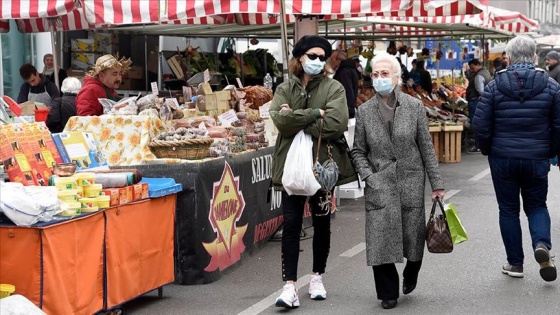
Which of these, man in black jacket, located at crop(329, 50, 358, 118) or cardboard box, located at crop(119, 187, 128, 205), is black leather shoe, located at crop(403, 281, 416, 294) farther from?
man in black jacket, located at crop(329, 50, 358, 118)

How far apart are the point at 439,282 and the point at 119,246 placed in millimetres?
2696

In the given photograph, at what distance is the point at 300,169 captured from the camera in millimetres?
6738

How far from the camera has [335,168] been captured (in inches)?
269

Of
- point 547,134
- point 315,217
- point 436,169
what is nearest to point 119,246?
point 315,217

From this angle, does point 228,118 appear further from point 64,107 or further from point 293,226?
point 293,226

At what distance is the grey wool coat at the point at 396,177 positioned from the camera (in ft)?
21.9

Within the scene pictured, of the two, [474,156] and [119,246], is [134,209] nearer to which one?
[119,246]

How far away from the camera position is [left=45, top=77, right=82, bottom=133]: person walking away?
10508 millimetres

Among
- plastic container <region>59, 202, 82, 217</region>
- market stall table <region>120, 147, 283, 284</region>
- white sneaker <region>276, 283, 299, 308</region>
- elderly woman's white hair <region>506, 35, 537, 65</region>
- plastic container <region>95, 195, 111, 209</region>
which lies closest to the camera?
plastic container <region>59, 202, 82, 217</region>

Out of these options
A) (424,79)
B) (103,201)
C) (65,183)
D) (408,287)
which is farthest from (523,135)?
(424,79)

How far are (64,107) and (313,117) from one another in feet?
14.8

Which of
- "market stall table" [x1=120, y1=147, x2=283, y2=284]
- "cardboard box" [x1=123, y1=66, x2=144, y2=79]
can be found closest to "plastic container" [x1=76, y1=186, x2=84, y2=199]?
"market stall table" [x1=120, y1=147, x2=283, y2=284]

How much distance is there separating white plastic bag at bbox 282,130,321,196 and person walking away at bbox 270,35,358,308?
0.23 feet

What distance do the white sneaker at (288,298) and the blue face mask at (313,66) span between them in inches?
60.5
